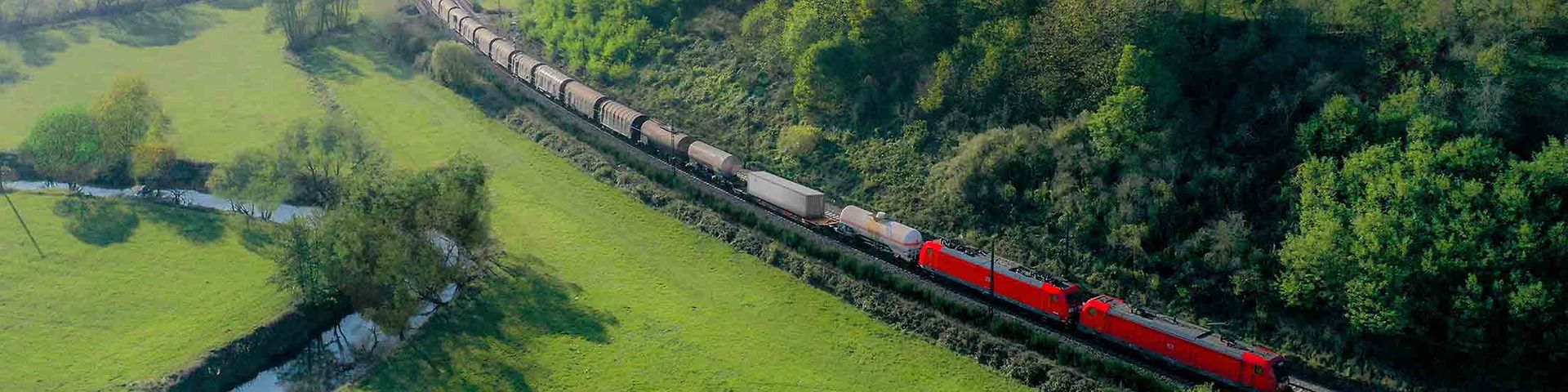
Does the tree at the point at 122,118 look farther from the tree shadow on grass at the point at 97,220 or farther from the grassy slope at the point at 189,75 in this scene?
the grassy slope at the point at 189,75

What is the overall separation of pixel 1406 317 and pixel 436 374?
144 feet

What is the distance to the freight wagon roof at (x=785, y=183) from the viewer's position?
6259 cm

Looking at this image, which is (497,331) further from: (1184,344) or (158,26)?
(158,26)

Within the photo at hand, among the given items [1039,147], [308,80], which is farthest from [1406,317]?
[308,80]

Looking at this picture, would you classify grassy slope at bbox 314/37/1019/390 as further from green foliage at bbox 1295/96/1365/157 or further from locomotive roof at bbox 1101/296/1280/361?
green foliage at bbox 1295/96/1365/157

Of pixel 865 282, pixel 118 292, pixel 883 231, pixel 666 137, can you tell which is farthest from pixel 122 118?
pixel 883 231

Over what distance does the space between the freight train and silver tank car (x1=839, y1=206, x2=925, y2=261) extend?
0.17ft

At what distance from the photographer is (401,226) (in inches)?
2227

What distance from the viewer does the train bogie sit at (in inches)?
1768

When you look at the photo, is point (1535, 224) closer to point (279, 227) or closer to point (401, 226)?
point (401, 226)

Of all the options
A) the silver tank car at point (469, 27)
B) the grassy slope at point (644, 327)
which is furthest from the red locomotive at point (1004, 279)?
the silver tank car at point (469, 27)

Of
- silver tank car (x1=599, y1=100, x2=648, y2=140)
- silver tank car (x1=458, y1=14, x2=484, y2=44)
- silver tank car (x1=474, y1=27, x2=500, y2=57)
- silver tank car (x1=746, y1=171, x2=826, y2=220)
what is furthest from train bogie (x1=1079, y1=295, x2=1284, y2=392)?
silver tank car (x1=458, y1=14, x2=484, y2=44)

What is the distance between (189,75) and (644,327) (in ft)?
228

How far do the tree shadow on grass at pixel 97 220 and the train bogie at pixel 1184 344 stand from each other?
190 ft
